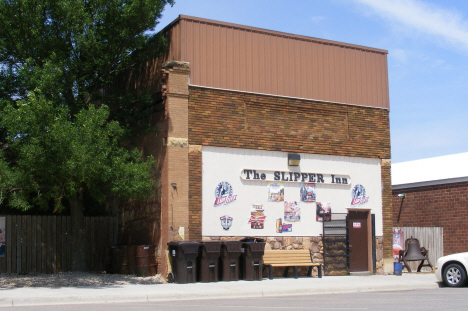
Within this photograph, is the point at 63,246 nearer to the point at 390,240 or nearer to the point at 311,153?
the point at 311,153

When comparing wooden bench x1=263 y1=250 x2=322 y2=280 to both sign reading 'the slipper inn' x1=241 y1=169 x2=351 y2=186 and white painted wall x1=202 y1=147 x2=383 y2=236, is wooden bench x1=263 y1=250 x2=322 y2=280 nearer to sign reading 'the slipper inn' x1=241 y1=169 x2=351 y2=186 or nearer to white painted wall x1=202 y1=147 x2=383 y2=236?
white painted wall x1=202 y1=147 x2=383 y2=236

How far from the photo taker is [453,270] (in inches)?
664

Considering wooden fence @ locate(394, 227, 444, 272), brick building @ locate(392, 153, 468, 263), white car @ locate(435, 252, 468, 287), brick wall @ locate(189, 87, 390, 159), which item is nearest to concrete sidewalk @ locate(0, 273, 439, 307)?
white car @ locate(435, 252, 468, 287)

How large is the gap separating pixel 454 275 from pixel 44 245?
13.5 m

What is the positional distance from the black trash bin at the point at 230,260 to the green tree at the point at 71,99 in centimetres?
294

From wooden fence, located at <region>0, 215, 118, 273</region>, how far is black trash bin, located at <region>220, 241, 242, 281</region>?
5.75 metres

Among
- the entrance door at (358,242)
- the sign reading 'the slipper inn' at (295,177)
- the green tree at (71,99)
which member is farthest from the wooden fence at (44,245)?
the entrance door at (358,242)

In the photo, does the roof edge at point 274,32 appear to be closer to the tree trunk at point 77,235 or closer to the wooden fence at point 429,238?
the tree trunk at point 77,235

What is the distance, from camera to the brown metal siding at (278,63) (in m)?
18.9

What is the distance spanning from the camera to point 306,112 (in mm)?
20734

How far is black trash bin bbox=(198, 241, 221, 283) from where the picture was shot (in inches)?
673

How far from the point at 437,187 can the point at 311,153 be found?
31.1 feet

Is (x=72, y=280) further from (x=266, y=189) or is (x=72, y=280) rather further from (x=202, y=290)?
(x=266, y=189)

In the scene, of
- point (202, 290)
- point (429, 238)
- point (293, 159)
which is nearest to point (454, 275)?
point (293, 159)
